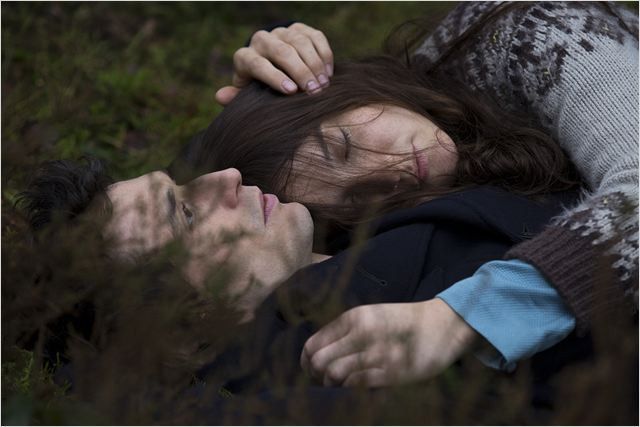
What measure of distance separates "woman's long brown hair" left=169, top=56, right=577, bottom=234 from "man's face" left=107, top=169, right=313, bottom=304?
20 centimetres

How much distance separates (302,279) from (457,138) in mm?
886

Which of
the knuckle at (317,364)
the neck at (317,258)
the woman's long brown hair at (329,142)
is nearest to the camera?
the knuckle at (317,364)

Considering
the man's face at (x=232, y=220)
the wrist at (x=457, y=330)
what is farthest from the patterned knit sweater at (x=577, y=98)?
the man's face at (x=232, y=220)

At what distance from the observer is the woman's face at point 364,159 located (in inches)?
101

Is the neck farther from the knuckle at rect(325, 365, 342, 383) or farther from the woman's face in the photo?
the knuckle at rect(325, 365, 342, 383)

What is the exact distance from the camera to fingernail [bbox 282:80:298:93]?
2740 millimetres

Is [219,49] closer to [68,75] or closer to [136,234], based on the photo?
[68,75]

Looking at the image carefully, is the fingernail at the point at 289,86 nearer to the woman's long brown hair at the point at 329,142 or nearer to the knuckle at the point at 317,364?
the woman's long brown hair at the point at 329,142

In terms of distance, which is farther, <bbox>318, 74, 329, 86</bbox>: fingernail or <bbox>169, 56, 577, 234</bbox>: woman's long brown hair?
<bbox>318, 74, 329, 86</bbox>: fingernail

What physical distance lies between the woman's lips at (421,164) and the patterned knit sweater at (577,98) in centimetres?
42

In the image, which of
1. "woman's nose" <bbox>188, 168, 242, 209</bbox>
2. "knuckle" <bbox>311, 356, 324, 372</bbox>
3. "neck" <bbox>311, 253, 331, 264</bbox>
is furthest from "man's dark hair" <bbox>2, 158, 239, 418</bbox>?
→ "neck" <bbox>311, 253, 331, 264</bbox>

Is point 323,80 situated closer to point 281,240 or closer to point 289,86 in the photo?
point 289,86

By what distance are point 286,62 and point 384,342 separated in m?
1.27

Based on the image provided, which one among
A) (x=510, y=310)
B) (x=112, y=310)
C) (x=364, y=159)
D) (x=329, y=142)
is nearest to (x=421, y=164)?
(x=364, y=159)
